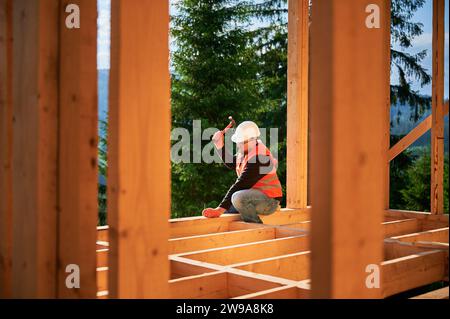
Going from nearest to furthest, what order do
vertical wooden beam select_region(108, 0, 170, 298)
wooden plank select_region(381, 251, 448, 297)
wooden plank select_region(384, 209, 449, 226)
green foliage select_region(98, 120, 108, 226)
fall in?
1. vertical wooden beam select_region(108, 0, 170, 298)
2. wooden plank select_region(381, 251, 448, 297)
3. wooden plank select_region(384, 209, 449, 226)
4. green foliage select_region(98, 120, 108, 226)

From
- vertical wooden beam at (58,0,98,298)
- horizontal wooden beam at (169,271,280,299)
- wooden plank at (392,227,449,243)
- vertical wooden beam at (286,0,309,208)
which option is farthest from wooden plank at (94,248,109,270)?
vertical wooden beam at (286,0,309,208)

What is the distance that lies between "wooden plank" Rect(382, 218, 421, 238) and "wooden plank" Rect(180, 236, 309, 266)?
1.12m

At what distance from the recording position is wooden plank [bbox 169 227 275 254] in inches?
167

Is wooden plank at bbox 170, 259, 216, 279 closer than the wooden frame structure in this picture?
No

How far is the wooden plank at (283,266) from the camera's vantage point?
338 centimetres

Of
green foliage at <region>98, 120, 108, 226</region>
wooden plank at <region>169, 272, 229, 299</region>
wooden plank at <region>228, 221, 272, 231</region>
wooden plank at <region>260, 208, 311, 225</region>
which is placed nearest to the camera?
wooden plank at <region>169, 272, 229, 299</region>

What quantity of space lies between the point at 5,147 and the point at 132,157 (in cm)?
95

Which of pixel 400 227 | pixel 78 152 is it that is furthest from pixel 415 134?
pixel 78 152

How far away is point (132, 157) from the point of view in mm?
1785

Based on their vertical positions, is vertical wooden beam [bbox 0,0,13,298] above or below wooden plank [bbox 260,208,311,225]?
above

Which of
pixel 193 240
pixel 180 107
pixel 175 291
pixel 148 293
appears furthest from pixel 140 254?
pixel 180 107

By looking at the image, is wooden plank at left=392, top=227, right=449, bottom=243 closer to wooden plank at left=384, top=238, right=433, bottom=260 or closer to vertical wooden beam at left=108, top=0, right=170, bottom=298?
wooden plank at left=384, top=238, right=433, bottom=260

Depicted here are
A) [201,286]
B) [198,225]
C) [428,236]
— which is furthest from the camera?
[198,225]

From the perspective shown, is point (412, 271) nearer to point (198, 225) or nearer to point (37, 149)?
point (198, 225)
